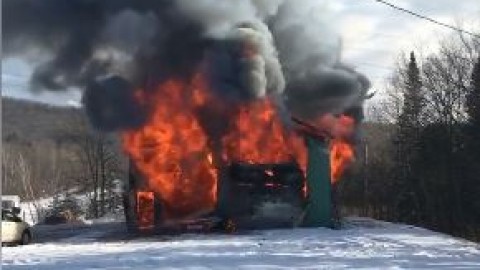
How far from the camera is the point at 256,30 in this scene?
27.6 metres

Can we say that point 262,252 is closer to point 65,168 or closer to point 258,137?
point 258,137

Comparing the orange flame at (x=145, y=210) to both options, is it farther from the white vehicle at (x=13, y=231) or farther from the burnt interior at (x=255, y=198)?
the white vehicle at (x=13, y=231)

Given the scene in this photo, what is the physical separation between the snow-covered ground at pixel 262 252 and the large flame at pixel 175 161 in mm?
3415

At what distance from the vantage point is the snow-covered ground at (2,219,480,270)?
14469mm

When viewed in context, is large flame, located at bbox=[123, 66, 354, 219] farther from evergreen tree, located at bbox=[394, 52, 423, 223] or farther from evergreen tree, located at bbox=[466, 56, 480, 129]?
evergreen tree, located at bbox=[394, 52, 423, 223]

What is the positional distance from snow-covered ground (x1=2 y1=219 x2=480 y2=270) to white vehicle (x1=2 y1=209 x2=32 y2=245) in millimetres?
1591

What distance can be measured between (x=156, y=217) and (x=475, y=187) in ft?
67.2

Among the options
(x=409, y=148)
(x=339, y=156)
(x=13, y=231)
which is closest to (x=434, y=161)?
(x=409, y=148)

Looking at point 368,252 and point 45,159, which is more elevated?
point 45,159

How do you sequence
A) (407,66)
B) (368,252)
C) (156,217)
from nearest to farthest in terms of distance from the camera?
(368,252), (156,217), (407,66)

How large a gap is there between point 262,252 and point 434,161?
90.7 feet

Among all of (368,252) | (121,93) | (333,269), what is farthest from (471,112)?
(333,269)

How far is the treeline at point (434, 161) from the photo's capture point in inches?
1574

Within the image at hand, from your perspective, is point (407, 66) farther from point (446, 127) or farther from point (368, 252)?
point (368, 252)
